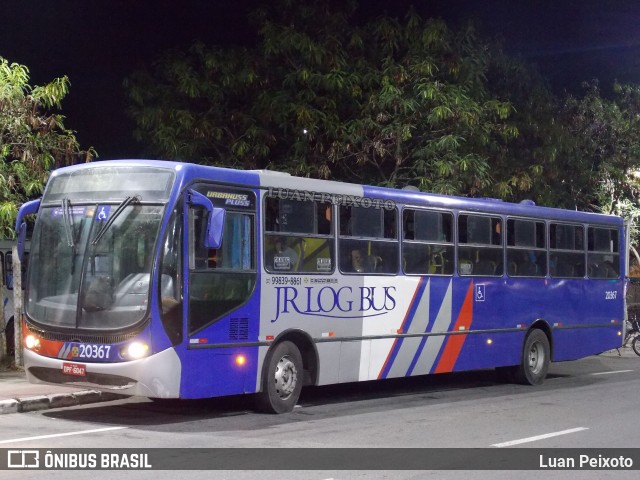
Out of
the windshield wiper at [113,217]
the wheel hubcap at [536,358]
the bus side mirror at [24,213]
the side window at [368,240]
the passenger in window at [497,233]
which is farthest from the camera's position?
the wheel hubcap at [536,358]

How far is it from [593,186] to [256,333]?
18060 mm

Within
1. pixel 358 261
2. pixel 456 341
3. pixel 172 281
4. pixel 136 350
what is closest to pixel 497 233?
pixel 456 341

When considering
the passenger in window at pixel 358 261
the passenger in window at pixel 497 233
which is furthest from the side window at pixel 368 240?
the passenger in window at pixel 497 233

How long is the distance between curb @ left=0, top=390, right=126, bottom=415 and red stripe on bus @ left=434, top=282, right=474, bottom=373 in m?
5.05

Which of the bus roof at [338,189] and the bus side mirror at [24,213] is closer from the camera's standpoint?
the bus roof at [338,189]

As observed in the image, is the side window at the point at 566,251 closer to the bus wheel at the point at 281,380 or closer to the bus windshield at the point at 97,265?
the bus wheel at the point at 281,380

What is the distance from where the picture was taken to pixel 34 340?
11656 millimetres

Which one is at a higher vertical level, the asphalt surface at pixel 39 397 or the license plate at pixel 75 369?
the license plate at pixel 75 369

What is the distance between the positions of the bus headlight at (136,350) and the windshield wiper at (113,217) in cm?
129

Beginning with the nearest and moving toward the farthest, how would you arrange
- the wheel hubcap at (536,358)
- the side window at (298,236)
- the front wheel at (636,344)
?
the side window at (298,236) → the wheel hubcap at (536,358) → the front wheel at (636,344)

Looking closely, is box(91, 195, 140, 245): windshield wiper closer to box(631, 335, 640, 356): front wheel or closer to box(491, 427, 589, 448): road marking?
box(491, 427, 589, 448): road marking

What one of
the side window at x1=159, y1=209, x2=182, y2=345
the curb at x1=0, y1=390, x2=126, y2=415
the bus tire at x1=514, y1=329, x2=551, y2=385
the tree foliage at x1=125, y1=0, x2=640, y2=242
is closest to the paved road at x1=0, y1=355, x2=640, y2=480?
the curb at x1=0, y1=390, x2=126, y2=415

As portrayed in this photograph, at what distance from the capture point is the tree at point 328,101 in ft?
62.2

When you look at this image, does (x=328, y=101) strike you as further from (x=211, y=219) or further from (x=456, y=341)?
(x=211, y=219)
